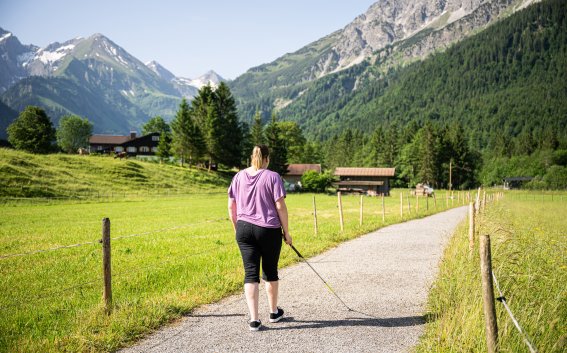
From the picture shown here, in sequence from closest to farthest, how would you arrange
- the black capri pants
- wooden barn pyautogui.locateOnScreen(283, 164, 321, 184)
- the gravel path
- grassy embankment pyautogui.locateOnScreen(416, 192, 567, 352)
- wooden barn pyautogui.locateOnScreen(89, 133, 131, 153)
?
grassy embankment pyautogui.locateOnScreen(416, 192, 567, 352)
the gravel path
the black capri pants
wooden barn pyautogui.locateOnScreen(283, 164, 321, 184)
wooden barn pyautogui.locateOnScreen(89, 133, 131, 153)

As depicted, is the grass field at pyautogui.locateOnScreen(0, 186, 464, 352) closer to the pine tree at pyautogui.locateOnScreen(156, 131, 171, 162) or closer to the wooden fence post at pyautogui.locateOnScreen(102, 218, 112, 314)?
the wooden fence post at pyautogui.locateOnScreen(102, 218, 112, 314)

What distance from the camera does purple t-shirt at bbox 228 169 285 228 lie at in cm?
550

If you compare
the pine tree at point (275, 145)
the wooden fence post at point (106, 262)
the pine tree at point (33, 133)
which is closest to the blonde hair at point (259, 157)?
the wooden fence post at point (106, 262)

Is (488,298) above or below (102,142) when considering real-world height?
below

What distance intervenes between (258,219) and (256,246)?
416 millimetres

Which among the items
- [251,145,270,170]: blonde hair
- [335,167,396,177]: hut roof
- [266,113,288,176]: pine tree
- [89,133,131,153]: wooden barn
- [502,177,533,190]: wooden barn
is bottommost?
[502,177,533,190]: wooden barn

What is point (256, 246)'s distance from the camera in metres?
5.60

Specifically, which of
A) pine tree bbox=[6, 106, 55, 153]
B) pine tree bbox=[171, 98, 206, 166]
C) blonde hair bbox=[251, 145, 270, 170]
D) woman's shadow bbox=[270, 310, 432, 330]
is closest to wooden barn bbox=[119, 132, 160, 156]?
pine tree bbox=[6, 106, 55, 153]

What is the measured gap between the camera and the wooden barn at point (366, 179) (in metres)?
88.8

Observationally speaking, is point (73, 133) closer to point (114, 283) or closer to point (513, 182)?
point (114, 283)

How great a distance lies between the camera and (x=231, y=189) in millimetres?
5840

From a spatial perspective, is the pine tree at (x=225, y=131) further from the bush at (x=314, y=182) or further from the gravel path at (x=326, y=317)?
the gravel path at (x=326, y=317)

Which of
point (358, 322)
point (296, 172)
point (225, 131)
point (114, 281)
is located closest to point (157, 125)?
point (296, 172)

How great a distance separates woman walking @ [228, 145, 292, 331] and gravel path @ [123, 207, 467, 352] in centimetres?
57
